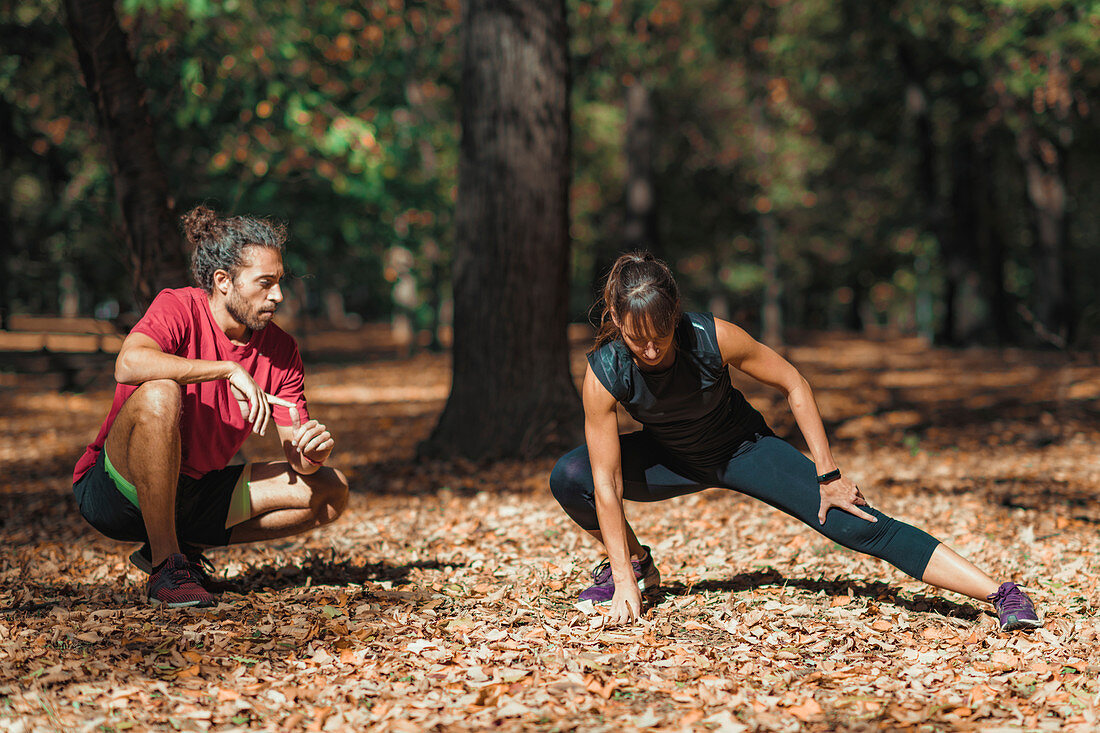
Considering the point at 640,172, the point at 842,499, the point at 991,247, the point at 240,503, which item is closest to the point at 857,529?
the point at 842,499

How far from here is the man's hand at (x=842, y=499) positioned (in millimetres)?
3369

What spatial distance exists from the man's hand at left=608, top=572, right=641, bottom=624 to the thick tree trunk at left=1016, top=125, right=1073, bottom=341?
1518cm

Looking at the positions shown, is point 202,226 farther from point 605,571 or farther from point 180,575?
point 605,571

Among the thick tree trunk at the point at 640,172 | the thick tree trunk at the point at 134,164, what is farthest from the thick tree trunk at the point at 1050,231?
the thick tree trunk at the point at 134,164

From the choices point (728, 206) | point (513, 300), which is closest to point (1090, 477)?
point (513, 300)

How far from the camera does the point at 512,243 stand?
22.6 feet

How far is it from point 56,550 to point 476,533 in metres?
2.22

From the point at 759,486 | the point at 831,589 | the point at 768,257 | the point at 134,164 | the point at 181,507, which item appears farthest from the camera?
the point at 768,257

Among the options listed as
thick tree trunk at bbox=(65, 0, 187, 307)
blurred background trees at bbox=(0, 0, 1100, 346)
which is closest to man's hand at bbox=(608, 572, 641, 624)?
blurred background trees at bbox=(0, 0, 1100, 346)

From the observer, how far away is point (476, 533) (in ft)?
→ 17.5

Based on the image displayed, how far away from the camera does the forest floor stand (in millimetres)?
2803

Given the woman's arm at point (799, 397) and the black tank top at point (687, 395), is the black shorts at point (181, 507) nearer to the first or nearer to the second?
the black tank top at point (687, 395)

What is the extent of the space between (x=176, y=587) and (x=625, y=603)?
5.56 feet

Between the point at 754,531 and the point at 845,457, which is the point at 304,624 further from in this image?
the point at 845,457
